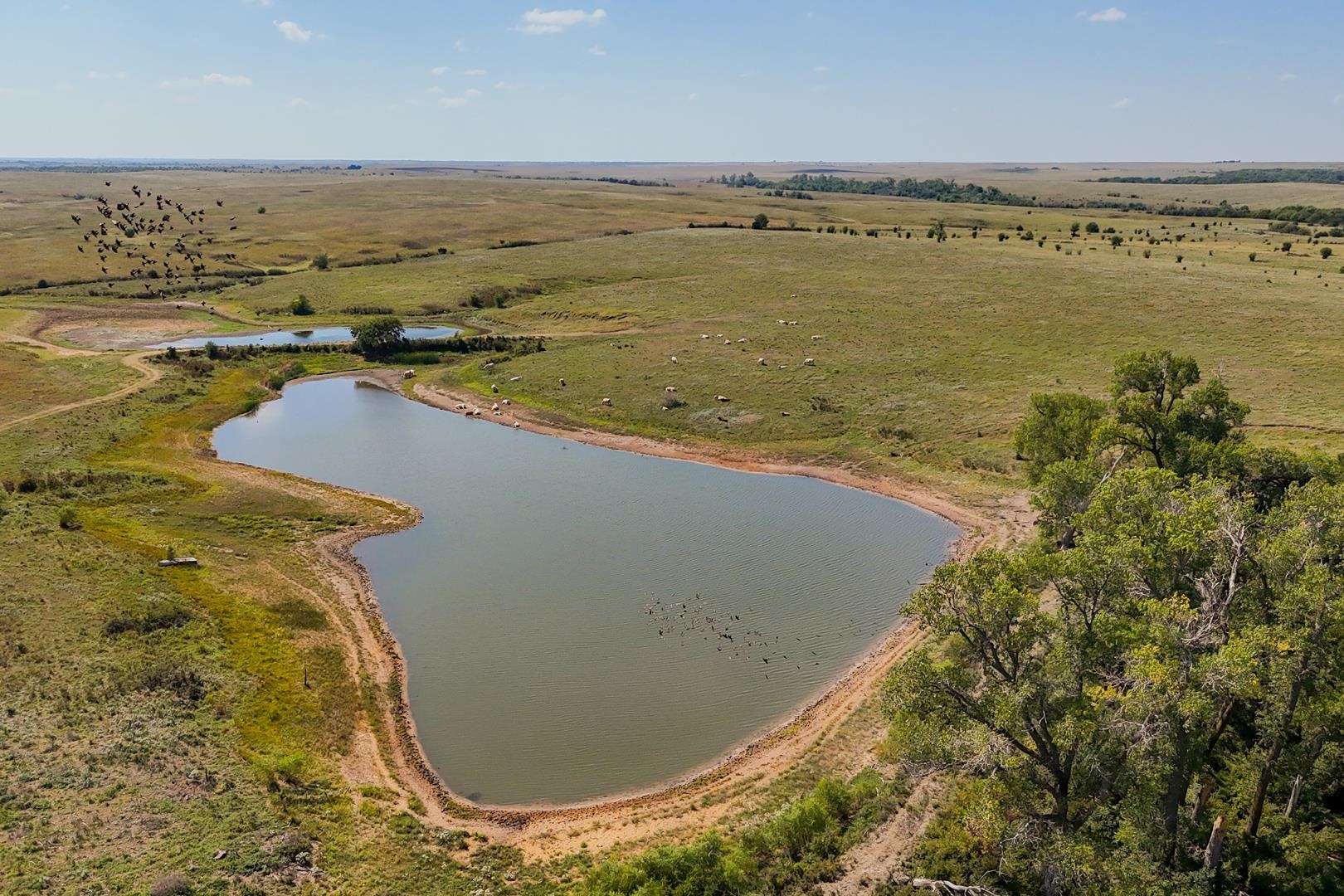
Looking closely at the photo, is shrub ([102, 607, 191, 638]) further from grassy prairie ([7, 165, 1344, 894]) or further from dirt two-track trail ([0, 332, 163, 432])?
dirt two-track trail ([0, 332, 163, 432])

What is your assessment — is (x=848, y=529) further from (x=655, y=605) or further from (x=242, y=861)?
(x=242, y=861)

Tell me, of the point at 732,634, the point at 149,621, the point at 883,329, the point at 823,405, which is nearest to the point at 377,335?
the point at 823,405

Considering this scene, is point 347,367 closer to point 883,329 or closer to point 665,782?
point 883,329

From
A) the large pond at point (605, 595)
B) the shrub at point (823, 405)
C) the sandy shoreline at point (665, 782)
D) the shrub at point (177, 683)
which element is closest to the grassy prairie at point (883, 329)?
the shrub at point (823, 405)

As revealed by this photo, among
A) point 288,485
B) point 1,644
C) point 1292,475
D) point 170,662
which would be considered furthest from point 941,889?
point 288,485

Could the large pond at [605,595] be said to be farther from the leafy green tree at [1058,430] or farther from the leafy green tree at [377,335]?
the leafy green tree at [377,335]

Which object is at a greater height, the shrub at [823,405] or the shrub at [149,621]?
the shrub at [823,405]
